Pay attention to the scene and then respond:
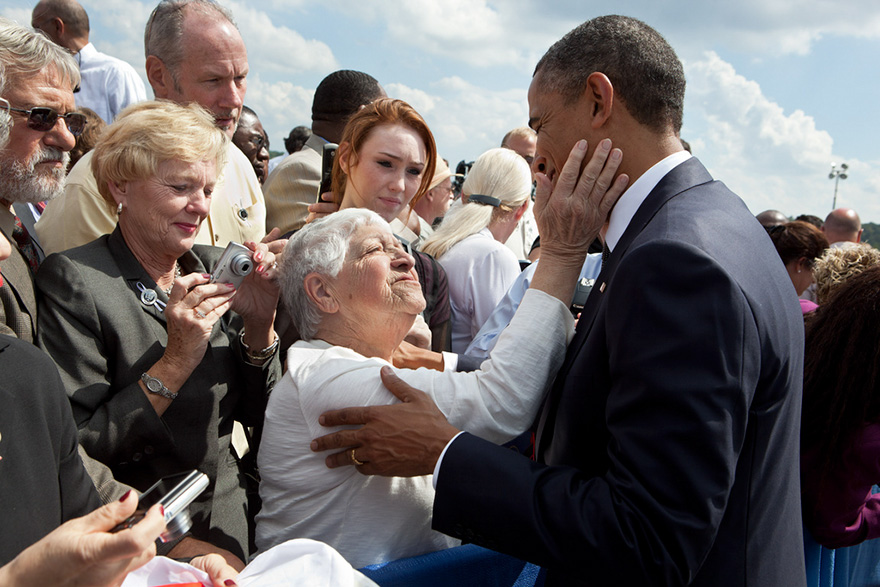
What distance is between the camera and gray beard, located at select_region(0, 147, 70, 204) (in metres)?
2.57

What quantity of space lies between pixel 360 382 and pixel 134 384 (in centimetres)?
85

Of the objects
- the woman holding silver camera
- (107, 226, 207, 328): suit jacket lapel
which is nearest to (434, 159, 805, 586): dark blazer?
the woman holding silver camera

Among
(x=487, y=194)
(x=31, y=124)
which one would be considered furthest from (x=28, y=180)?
(x=487, y=194)

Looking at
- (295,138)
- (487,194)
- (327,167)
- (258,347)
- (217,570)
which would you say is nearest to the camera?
(217,570)

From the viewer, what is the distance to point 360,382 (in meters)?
2.14

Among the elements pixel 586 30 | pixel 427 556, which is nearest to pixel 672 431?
pixel 427 556

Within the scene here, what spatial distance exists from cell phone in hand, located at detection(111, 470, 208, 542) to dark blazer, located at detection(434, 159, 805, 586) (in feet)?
2.02

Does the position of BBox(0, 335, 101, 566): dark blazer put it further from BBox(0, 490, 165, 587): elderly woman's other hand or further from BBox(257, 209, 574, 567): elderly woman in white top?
BBox(257, 209, 574, 567): elderly woman in white top

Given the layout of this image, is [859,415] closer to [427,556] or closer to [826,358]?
[826,358]

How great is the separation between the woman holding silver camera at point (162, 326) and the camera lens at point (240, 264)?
59 millimetres

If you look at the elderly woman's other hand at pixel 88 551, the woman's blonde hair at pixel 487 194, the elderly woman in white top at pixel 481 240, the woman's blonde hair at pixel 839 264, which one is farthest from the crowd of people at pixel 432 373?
the woman's blonde hair at pixel 839 264

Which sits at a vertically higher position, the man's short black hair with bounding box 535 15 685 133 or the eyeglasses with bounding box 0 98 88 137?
the man's short black hair with bounding box 535 15 685 133

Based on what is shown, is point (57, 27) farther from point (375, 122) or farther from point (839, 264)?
point (839, 264)

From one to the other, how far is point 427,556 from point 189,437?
3.40 ft
